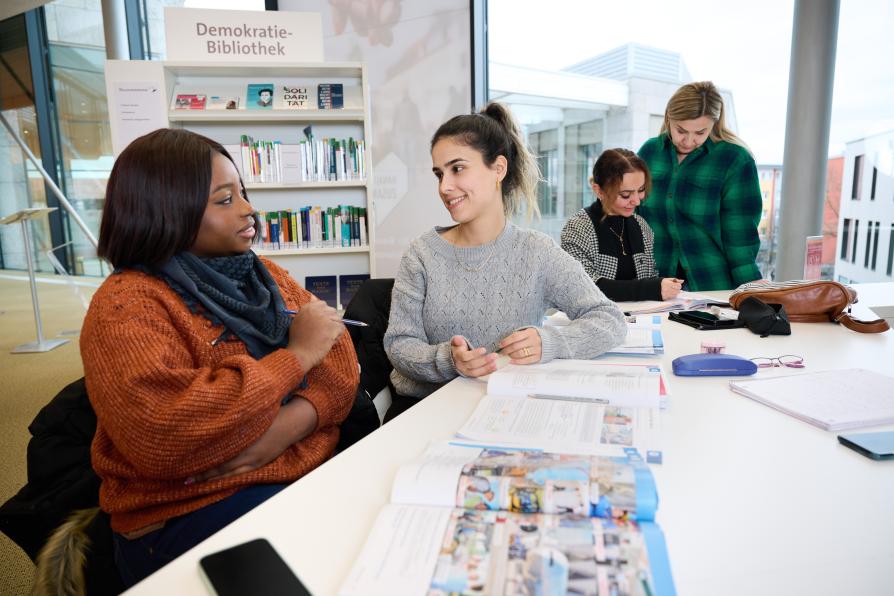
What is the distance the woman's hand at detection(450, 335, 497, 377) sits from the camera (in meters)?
1.28

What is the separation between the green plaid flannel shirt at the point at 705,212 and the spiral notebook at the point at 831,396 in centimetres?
138

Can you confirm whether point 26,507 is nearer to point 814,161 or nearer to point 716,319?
point 716,319

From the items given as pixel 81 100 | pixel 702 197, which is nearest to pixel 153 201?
pixel 702 197

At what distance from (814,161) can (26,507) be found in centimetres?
389

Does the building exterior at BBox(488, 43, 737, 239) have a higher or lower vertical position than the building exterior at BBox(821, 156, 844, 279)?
higher

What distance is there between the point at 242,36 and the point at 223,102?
391 millimetres

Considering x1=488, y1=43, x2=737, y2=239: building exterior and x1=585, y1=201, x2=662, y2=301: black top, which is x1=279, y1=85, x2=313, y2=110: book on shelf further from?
x1=585, y1=201, x2=662, y2=301: black top

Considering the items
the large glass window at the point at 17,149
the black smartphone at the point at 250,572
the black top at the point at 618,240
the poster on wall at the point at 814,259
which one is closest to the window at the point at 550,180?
the black top at the point at 618,240

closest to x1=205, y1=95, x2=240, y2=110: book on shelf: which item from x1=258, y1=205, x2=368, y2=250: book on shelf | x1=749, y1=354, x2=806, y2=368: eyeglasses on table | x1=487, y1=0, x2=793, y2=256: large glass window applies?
x1=258, y1=205, x2=368, y2=250: book on shelf

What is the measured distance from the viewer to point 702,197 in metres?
2.56

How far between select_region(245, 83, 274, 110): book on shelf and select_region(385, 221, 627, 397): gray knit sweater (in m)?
2.32

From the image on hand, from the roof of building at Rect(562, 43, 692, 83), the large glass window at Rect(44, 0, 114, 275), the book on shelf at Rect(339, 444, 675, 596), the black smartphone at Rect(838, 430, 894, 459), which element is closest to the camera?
the book on shelf at Rect(339, 444, 675, 596)

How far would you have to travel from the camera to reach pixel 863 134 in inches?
139

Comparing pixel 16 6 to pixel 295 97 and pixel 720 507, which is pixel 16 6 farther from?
pixel 720 507
